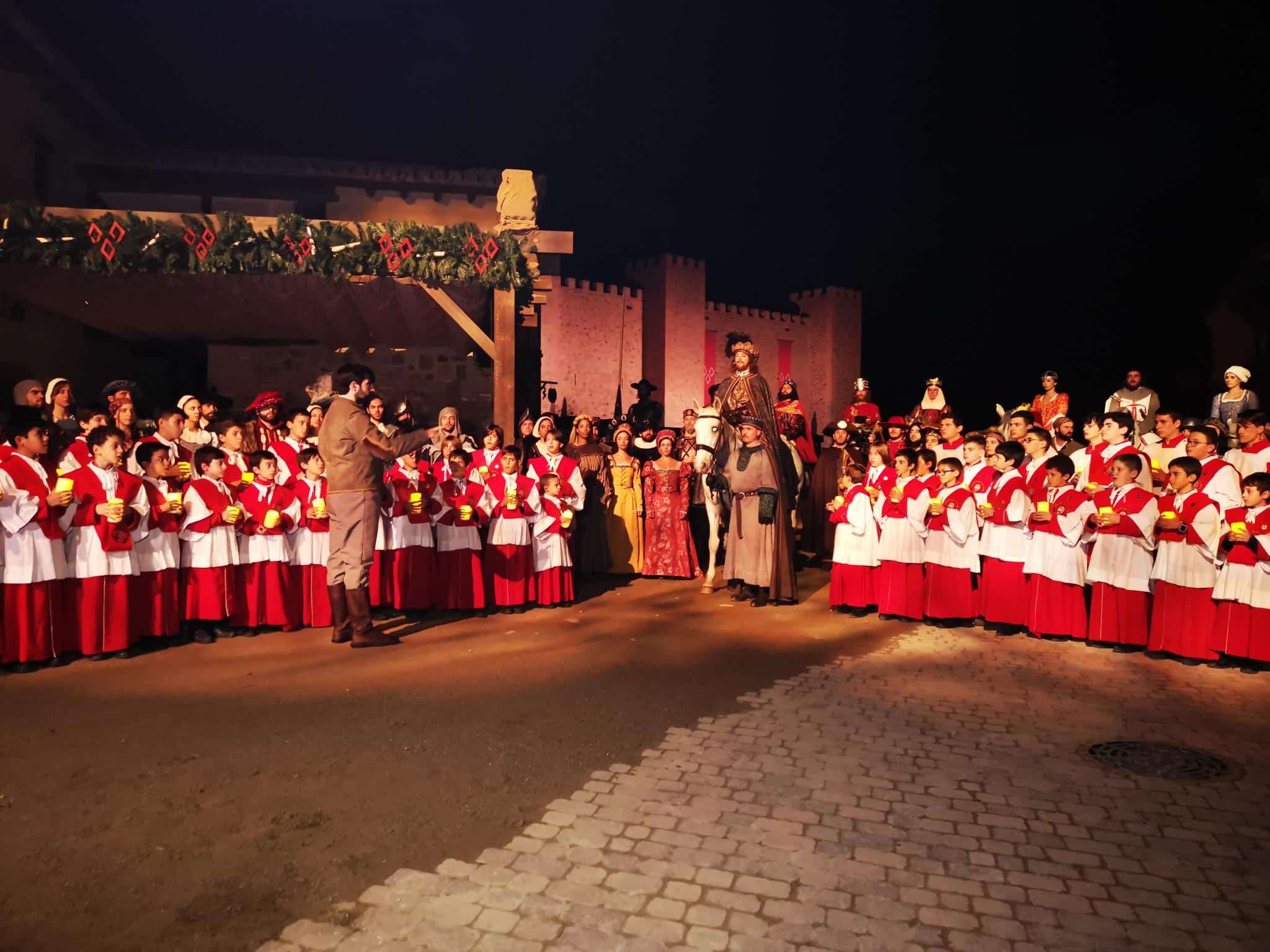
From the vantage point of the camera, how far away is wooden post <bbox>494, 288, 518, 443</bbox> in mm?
10125

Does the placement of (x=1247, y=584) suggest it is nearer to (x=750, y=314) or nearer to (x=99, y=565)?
(x=99, y=565)

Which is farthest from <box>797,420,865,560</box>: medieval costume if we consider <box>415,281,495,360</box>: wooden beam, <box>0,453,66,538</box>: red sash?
<box>0,453,66,538</box>: red sash

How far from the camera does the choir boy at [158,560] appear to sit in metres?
6.43

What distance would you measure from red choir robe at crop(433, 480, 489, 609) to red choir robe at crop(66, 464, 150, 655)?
2.55m

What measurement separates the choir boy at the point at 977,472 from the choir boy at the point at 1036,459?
28 cm

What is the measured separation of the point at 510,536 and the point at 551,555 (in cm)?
50

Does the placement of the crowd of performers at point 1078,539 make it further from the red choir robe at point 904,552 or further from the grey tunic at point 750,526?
the grey tunic at point 750,526

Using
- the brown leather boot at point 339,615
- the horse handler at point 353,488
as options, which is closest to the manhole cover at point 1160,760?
the horse handler at point 353,488

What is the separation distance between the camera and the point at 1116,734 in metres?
4.65

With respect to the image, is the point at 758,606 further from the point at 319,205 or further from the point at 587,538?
the point at 319,205

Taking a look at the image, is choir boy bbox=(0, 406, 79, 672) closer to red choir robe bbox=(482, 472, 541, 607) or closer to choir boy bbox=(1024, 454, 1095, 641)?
red choir robe bbox=(482, 472, 541, 607)

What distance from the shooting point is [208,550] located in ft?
22.0

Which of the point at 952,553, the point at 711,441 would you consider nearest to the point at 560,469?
the point at 711,441

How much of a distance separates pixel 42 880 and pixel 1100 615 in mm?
7204
